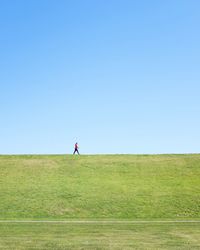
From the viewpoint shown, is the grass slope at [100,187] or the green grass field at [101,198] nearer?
the green grass field at [101,198]

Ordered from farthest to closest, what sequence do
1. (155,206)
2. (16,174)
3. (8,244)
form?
(16,174), (155,206), (8,244)

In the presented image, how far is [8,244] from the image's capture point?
46.0ft

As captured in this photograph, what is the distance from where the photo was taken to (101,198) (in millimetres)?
33719

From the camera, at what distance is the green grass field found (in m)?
16.2

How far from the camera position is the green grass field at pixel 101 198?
53.3ft

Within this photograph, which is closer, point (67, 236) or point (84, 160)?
point (67, 236)

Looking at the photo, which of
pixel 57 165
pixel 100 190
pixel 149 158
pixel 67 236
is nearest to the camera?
pixel 67 236

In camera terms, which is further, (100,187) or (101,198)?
(100,187)

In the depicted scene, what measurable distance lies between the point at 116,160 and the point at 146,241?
3318cm

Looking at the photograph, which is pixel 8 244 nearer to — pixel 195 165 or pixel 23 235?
pixel 23 235

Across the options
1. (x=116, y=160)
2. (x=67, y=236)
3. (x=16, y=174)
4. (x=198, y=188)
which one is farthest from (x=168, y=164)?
(x=67, y=236)

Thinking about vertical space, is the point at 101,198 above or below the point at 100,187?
below

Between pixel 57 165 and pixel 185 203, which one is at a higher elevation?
pixel 57 165

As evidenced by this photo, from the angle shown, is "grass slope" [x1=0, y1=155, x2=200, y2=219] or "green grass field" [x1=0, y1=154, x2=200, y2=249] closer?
"green grass field" [x1=0, y1=154, x2=200, y2=249]
